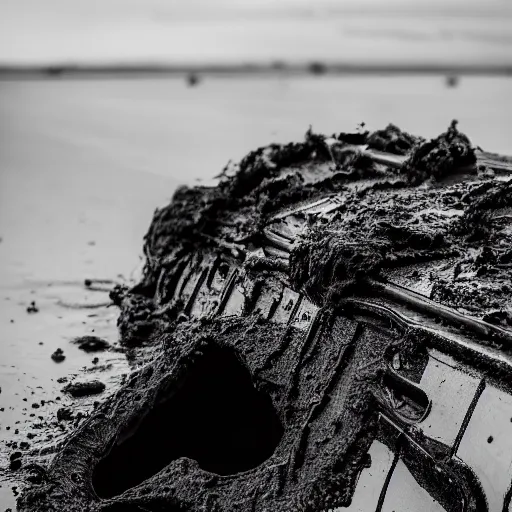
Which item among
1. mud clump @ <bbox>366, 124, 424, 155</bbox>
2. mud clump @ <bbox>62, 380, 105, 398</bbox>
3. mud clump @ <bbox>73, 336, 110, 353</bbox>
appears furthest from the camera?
mud clump @ <bbox>366, 124, 424, 155</bbox>

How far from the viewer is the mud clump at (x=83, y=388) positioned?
13.1 ft

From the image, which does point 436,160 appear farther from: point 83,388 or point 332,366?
point 83,388

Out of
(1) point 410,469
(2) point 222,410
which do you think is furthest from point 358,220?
(1) point 410,469

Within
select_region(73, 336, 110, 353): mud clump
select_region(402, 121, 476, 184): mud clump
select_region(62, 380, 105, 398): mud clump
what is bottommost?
select_region(62, 380, 105, 398): mud clump

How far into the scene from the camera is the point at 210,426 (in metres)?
3.46

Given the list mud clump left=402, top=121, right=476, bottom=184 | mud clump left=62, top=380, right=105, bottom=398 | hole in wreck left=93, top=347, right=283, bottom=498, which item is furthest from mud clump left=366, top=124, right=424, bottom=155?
mud clump left=62, top=380, right=105, bottom=398

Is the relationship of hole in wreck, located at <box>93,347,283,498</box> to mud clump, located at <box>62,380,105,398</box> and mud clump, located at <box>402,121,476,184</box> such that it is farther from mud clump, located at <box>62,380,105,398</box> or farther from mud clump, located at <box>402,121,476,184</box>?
mud clump, located at <box>402,121,476,184</box>

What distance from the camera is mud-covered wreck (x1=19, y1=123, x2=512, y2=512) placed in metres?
2.41

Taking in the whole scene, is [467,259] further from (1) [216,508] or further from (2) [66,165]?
(2) [66,165]

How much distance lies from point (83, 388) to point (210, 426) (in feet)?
3.13

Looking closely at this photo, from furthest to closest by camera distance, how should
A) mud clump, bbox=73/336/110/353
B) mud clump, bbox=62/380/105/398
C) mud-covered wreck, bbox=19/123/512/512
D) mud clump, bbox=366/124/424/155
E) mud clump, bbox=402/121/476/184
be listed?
mud clump, bbox=366/124/424/155 → mud clump, bbox=73/336/110/353 → mud clump, bbox=402/121/476/184 → mud clump, bbox=62/380/105/398 → mud-covered wreck, bbox=19/123/512/512

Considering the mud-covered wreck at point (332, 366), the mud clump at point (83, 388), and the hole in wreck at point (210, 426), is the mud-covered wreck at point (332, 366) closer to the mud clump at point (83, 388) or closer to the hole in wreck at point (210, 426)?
the hole in wreck at point (210, 426)

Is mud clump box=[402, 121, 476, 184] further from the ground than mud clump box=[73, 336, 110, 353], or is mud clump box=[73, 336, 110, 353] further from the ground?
mud clump box=[402, 121, 476, 184]

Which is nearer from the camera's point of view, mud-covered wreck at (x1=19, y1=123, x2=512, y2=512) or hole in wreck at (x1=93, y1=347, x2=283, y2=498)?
mud-covered wreck at (x1=19, y1=123, x2=512, y2=512)
